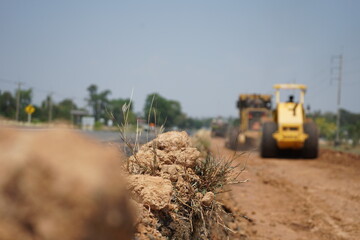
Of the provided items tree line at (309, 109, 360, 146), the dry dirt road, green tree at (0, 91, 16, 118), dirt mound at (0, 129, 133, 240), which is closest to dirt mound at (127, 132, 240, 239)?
the dry dirt road

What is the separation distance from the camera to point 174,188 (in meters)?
3.43

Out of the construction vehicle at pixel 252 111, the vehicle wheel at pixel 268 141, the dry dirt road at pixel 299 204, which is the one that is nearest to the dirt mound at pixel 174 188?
the dry dirt road at pixel 299 204

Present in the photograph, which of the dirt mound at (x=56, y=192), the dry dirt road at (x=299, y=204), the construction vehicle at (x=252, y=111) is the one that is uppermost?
the construction vehicle at (x=252, y=111)

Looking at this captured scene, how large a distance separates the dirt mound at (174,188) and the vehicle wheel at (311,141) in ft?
48.3

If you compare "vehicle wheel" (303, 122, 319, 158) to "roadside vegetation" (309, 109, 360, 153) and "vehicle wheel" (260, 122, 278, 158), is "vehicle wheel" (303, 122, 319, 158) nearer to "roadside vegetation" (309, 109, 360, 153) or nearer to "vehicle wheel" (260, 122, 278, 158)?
"vehicle wheel" (260, 122, 278, 158)

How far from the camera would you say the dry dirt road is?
6477mm

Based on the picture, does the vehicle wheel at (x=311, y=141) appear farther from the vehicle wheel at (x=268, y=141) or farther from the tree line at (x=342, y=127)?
the tree line at (x=342, y=127)

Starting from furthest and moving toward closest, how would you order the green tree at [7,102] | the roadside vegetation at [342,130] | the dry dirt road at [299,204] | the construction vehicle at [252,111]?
the green tree at [7,102] → the roadside vegetation at [342,130] → the construction vehicle at [252,111] → the dry dirt road at [299,204]

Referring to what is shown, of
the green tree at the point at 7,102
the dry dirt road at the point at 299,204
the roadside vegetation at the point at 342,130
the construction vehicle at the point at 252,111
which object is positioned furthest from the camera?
the green tree at the point at 7,102

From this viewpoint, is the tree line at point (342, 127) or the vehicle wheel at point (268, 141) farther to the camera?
the tree line at point (342, 127)

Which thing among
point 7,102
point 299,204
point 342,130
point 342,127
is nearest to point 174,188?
point 299,204

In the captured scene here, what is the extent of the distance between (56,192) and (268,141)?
17.7 m

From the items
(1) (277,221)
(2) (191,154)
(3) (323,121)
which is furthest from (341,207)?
(3) (323,121)

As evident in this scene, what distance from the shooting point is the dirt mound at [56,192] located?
1.18 metres
